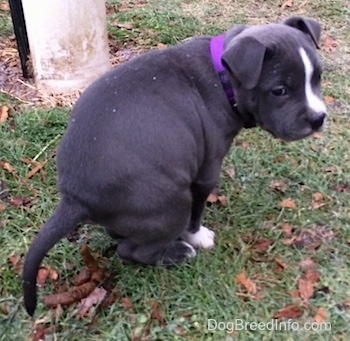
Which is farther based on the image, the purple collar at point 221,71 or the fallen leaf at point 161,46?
the fallen leaf at point 161,46

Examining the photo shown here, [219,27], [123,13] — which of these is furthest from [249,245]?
[123,13]

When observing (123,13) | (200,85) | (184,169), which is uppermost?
(200,85)

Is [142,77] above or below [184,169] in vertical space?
above

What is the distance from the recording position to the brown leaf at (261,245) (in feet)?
11.1

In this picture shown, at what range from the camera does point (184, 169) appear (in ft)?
9.59

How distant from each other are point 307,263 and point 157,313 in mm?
805

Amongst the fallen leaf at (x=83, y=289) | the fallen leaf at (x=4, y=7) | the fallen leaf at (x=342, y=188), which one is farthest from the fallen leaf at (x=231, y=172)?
the fallen leaf at (x=4, y=7)

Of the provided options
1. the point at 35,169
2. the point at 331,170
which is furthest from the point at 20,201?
the point at 331,170

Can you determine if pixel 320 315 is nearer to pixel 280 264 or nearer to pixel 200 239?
pixel 280 264

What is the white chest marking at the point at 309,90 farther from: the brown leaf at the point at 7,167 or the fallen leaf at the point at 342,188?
the brown leaf at the point at 7,167

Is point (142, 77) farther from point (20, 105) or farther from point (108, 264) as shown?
point (20, 105)

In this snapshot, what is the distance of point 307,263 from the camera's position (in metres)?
3.29

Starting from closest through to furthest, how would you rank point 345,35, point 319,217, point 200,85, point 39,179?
point 200,85 → point 319,217 → point 39,179 → point 345,35

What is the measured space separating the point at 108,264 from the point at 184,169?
710mm
